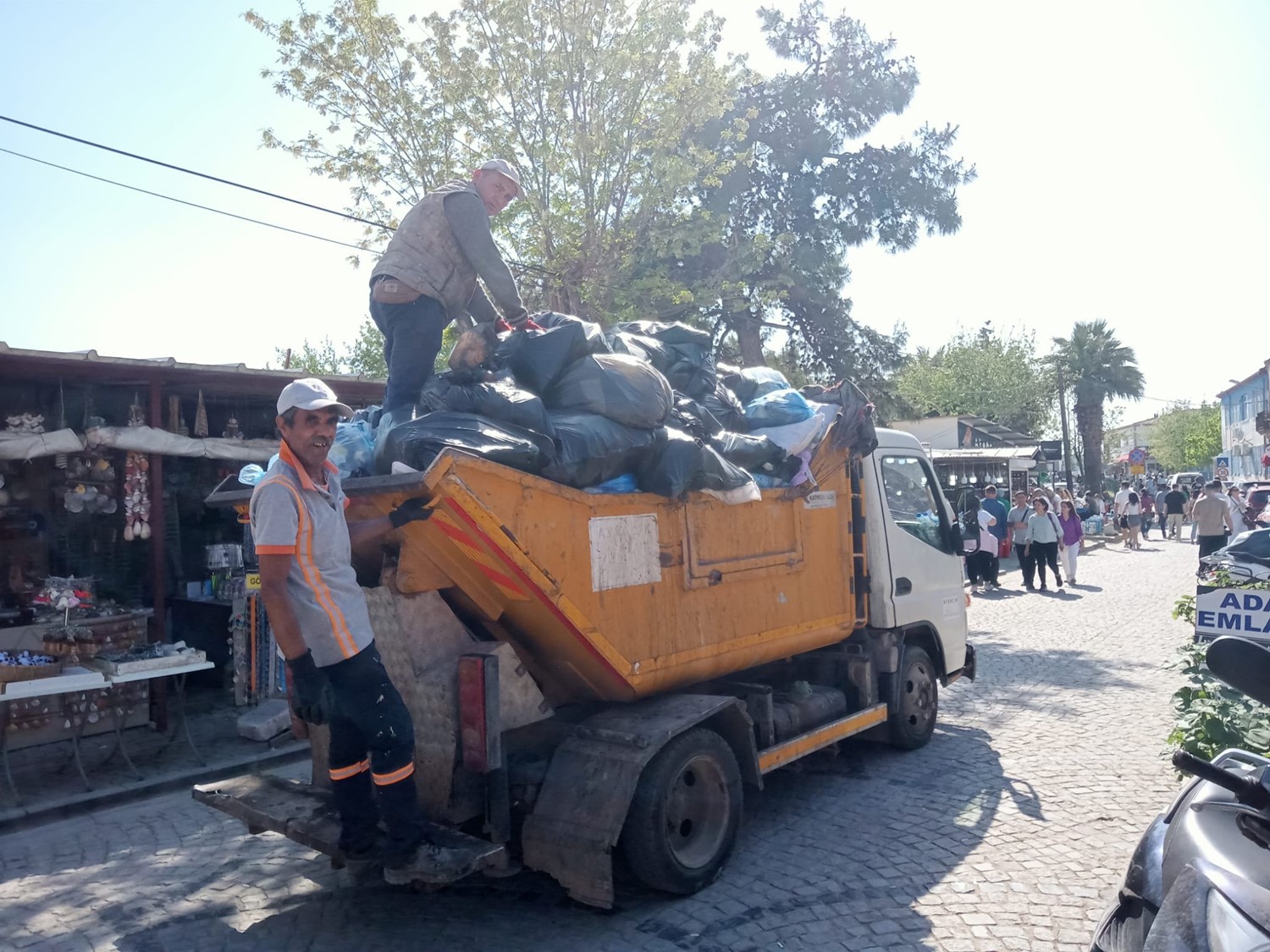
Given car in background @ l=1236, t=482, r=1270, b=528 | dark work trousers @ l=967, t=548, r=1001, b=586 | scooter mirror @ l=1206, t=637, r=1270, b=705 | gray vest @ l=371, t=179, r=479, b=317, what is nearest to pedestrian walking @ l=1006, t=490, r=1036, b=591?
dark work trousers @ l=967, t=548, r=1001, b=586

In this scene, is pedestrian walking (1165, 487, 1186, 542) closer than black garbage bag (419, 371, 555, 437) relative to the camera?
No

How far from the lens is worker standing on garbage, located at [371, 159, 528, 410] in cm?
480

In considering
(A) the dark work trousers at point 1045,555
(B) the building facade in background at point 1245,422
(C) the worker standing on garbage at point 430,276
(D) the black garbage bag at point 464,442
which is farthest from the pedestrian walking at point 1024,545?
(B) the building facade in background at point 1245,422

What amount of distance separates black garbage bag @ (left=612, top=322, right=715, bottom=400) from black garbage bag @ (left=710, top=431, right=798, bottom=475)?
0.38 m

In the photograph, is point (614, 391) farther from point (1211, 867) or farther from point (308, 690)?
point (1211, 867)

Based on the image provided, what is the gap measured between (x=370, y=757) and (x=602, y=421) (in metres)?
1.77

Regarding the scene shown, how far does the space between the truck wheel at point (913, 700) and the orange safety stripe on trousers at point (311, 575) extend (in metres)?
4.01

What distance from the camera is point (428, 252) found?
4879mm

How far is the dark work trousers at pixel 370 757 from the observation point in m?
3.65

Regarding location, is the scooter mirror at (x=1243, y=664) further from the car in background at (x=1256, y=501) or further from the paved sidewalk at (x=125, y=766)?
the car in background at (x=1256, y=501)

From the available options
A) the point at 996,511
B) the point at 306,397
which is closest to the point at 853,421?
the point at 306,397

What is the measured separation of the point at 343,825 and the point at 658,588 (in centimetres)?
172

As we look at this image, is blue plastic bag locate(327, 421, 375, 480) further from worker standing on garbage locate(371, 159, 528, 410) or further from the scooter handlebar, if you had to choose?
the scooter handlebar

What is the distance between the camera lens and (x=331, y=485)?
3.77 metres
